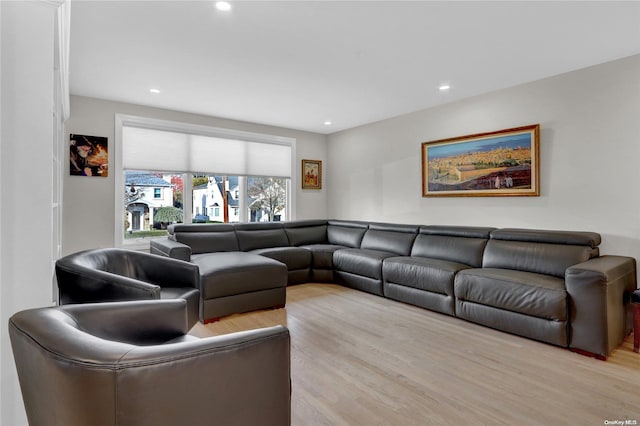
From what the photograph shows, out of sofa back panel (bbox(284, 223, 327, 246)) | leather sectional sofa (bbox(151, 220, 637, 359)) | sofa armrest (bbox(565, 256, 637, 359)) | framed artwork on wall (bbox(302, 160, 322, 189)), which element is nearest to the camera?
sofa armrest (bbox(565, 256, 637, 359))

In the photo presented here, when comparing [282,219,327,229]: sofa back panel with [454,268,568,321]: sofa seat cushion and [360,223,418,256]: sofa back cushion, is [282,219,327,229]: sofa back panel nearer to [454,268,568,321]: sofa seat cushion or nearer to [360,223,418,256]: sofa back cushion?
[360,223,418,256]: sofa back cushion

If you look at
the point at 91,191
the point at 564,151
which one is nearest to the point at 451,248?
the point at 564,151

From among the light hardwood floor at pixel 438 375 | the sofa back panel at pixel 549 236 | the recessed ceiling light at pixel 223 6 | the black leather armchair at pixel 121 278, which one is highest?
the recessed ceiling light at pixel 223 6

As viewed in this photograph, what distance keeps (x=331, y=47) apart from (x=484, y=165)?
2.39 metres

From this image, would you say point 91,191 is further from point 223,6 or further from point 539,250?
point 539,250

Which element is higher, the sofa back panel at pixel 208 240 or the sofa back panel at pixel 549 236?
the sofa back panel at pixel 549 236

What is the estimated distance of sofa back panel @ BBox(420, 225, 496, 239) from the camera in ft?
12.3

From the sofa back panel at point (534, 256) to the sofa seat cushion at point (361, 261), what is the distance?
3.81 ft

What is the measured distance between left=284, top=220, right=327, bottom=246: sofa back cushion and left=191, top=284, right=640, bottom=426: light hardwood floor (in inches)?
84.1

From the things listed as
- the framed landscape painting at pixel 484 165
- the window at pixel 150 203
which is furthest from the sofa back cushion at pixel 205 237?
the framed landscape painting at pixel 484 165

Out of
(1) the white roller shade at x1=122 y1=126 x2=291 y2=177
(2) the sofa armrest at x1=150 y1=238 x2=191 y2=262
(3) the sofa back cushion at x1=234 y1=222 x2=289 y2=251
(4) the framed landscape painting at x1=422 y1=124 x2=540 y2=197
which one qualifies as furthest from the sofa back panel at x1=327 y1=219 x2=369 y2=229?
(2) the sofa armrest at x1=150 y1=238 x2=191 y2=262

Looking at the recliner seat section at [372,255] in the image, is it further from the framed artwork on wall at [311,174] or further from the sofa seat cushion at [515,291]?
the framed artwork on wall at [311,174]

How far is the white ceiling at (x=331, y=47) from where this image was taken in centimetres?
229

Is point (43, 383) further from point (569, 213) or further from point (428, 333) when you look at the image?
point (569, 213)
